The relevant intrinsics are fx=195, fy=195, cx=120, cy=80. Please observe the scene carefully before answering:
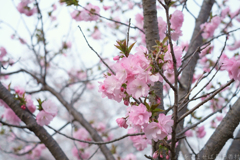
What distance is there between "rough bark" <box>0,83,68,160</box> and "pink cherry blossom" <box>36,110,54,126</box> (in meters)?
0.03

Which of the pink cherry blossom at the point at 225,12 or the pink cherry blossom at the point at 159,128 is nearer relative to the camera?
the pink cherry blossom at the point at 159,128

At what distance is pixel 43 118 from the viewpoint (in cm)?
125

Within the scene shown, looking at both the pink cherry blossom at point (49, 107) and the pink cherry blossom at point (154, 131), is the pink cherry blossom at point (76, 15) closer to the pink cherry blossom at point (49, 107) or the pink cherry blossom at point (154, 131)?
the pink cherry blossom at point (49, 107)

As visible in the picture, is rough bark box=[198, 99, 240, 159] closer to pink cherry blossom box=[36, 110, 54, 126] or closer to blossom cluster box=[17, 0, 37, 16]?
pink cherry blossom box=[36, 110, 54, 126]

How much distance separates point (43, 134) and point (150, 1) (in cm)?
106

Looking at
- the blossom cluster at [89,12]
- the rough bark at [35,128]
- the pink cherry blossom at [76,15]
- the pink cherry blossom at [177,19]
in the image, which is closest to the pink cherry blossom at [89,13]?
the blossom cluster at [89,12]

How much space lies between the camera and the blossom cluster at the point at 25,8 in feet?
7.49

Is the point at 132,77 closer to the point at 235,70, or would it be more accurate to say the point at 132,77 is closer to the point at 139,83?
the point at 139,83

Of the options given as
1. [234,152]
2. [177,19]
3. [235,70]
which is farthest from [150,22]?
[234,152]

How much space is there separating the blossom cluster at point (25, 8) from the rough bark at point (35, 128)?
1404 mm

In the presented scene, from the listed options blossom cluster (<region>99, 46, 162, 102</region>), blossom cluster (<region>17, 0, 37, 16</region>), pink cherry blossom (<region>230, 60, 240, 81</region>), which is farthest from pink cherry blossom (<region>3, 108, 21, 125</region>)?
pink cherry blossom (<region>230, 60, 240, 81</region>)

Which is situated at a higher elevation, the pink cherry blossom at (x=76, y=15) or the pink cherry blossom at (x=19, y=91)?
the pink cherry blossom at (x=76, y=15)

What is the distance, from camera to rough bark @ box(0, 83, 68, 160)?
122 centimetres

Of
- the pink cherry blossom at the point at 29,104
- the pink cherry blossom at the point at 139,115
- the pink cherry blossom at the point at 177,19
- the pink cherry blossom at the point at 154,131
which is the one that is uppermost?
the pink cherry blossom at the point at 177,19
